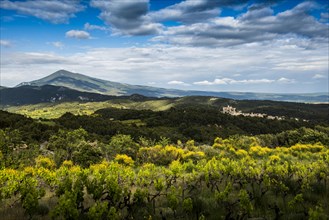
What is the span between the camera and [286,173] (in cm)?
1513

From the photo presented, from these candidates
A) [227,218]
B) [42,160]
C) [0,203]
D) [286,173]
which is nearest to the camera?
[227,218]

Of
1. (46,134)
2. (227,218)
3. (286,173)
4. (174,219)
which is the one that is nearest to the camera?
(227,218)

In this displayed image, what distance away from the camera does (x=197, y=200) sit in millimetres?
10336

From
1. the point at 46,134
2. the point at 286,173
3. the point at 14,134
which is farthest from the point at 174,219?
the point at 46,134

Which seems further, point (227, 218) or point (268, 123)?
point (268, 123)

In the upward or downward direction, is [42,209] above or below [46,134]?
above

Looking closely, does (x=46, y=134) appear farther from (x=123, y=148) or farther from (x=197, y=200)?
(x=197, y=200)

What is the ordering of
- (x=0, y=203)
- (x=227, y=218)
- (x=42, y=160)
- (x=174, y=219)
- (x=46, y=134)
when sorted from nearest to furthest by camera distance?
(x=227, y=218) → (x=174, y=219) → (x=0, y=203) → (x=42, y=160) → (x=46, y=134)

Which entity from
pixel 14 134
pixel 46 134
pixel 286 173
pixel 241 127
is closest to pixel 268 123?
pixel 241 127

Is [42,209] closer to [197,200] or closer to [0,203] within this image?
[0,203]

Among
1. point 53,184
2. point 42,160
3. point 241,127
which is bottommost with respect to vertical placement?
point 241,127

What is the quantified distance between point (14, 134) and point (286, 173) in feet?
147

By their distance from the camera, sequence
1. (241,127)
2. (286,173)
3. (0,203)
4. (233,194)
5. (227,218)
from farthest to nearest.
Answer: (241,127), (286,173), (233,194), (0,203), (227,218)

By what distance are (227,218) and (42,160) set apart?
86.8 feet
